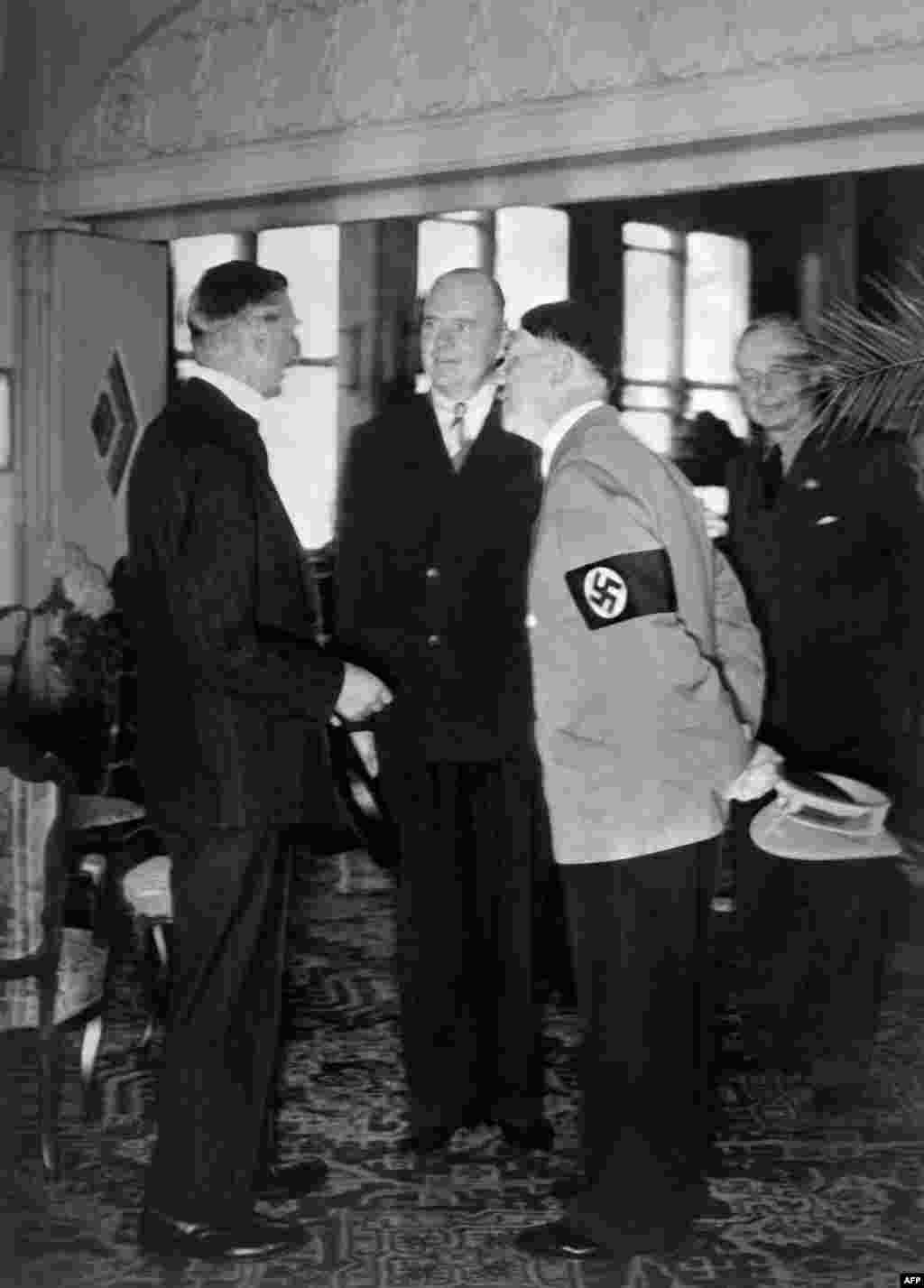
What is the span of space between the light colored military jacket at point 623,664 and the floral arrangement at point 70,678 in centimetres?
246

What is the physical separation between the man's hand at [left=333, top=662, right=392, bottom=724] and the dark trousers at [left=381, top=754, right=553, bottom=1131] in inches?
22.8

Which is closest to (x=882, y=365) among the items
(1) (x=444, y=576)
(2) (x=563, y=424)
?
(2) (x=563, y=424)

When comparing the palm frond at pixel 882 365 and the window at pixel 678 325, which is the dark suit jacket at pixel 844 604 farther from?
the window at pixel 678 325

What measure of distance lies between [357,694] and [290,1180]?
102 centimetres

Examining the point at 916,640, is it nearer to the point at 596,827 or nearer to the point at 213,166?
the point at 596,827

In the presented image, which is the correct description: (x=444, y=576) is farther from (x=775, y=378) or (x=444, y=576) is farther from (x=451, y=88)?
(x=451, y=88)

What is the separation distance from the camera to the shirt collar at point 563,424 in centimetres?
309

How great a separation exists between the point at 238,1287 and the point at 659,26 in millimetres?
3617

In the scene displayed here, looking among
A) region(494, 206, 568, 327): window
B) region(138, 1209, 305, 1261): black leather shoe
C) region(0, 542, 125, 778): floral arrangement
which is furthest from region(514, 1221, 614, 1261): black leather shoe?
region(494, 206, 568, 327): window

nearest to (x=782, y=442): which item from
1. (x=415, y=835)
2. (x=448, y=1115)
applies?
(x=415, y=835)

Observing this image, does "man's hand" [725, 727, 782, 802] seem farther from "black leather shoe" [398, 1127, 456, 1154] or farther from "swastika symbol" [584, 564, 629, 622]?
"black leather shoe" [398, 1127, 456, 1154]

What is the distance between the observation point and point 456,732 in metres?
3.54

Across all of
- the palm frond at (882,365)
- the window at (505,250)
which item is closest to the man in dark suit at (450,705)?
the palm frond at (882,365)

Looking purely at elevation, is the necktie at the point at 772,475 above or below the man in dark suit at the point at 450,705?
above
